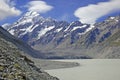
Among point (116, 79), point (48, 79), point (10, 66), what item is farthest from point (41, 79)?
point (116, 79)

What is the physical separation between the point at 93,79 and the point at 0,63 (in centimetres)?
7897

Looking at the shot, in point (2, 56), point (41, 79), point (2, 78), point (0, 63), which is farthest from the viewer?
point (41, 79)

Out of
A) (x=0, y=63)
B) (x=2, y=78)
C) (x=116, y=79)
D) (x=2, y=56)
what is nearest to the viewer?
(x=2, y=78)

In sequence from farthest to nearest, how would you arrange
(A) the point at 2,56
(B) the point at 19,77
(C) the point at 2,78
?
(A) the point at 2,56 → (B) the point at 19,77 → (C) the point at 2,78

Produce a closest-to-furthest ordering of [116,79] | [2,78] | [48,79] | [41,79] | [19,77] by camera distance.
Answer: [2,78]
[19,77]
[41,79]
[48,79]
[116,79]

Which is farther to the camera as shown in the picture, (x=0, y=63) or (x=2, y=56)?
(x=2, y=56)

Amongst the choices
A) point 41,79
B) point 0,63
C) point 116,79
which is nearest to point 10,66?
point 0,63

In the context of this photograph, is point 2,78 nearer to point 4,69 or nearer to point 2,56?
point 4,69

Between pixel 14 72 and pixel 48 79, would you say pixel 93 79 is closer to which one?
pixel 48 79

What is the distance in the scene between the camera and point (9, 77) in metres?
13.7

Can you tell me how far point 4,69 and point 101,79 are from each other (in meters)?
79.6

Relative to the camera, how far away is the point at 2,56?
57.2ft

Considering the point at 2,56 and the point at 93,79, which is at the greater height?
the point at 2,56

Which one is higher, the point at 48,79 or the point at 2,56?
the point at 2,56
